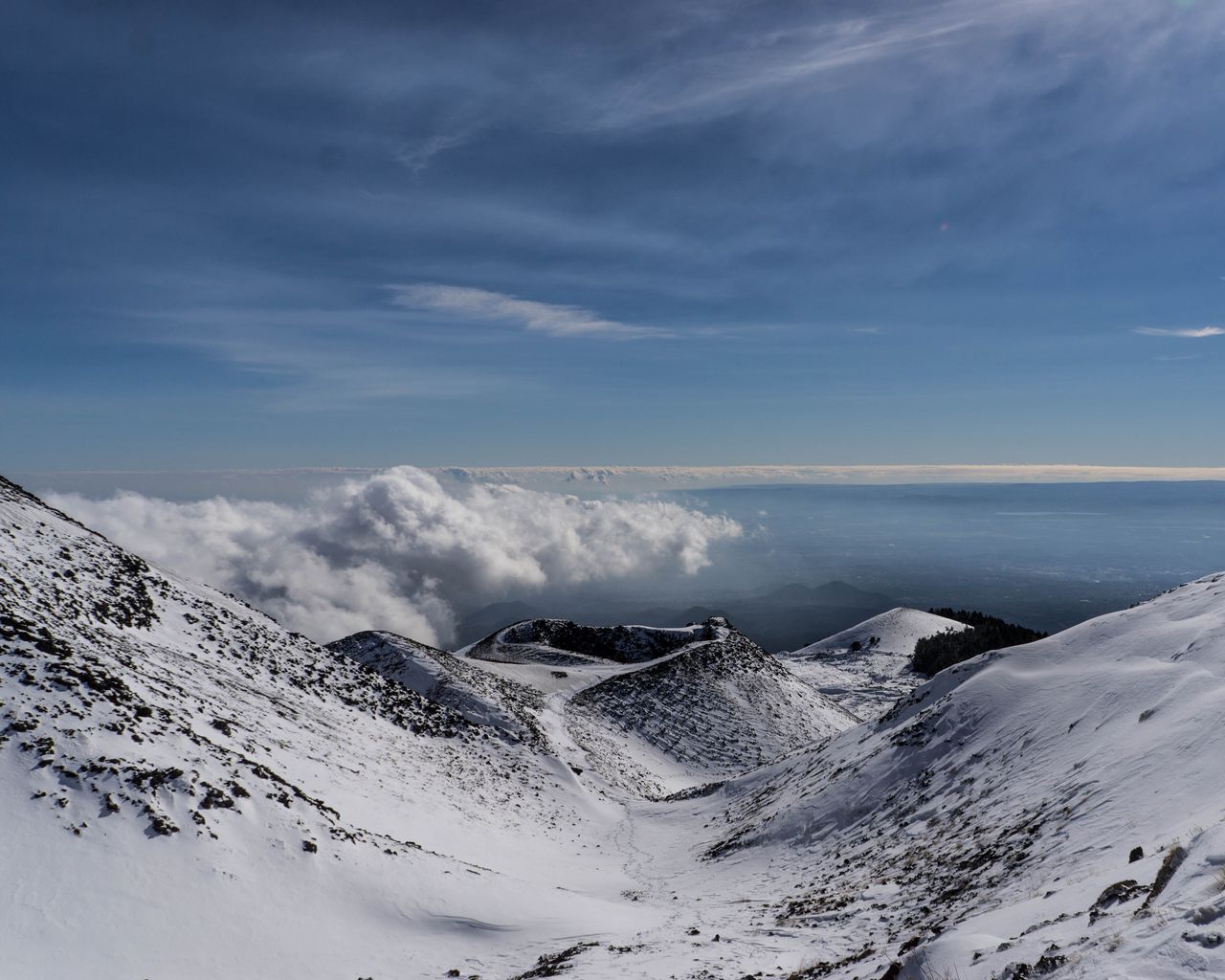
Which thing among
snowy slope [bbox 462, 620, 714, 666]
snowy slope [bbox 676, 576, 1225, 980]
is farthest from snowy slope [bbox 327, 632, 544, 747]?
snowy slope [bbox 462, 620, 714, 666]

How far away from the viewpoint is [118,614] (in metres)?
29.0

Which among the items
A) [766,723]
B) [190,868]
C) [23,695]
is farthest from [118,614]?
→ [766,723]

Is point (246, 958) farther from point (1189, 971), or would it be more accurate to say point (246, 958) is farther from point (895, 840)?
point (895, 840)

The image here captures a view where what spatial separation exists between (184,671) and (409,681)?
28.2 metres

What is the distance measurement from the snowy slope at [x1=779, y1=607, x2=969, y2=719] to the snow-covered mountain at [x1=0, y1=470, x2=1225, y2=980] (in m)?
51.6

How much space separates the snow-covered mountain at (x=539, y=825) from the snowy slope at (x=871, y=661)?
51581mm

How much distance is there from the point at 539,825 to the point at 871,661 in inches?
3668

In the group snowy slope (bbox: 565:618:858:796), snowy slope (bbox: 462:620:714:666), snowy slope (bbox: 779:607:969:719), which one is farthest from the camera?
snowy slope (bbox: 779:607:969:719)

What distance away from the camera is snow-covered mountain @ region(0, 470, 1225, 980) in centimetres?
1202

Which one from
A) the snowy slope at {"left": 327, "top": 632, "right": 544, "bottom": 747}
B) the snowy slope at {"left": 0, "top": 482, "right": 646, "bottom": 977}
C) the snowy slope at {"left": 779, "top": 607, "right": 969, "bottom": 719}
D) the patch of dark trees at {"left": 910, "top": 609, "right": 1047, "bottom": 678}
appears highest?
the snowy slope at {"left": 0, "top": 482, "right": 646, "bottom": 977}

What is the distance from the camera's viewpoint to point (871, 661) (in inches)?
4316

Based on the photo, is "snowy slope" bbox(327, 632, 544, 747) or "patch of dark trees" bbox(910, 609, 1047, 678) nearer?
"snowy slope" bbox(327, 632, 544, 747)

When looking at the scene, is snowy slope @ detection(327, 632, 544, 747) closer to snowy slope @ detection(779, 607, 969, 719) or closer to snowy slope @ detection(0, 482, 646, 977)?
snowy slope @ detection(0, 482, 646, 977)

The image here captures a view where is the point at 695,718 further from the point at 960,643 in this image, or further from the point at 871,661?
the point at 960,643
